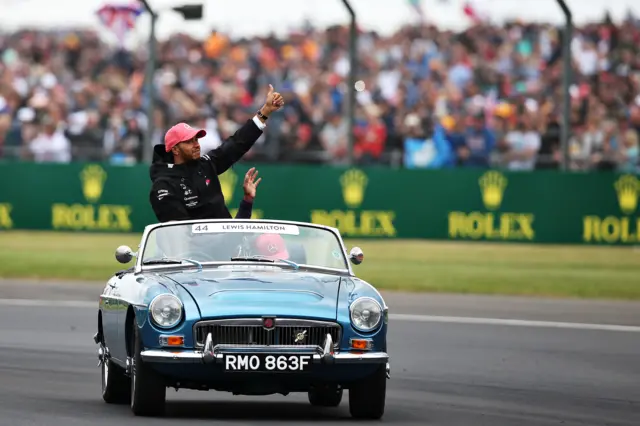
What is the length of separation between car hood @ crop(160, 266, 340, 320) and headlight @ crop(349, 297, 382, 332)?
11 cm

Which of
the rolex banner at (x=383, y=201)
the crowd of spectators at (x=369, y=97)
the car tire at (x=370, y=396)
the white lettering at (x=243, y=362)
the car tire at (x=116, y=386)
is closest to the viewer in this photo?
the white lettering at (x=243, y=362)

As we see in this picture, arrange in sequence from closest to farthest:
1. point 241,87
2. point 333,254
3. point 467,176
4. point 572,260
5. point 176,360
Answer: point 176,360 → point 333,254 → point 572,260 → point 467,176 → point 241,87

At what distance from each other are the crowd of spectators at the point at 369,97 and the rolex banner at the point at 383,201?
71 cm

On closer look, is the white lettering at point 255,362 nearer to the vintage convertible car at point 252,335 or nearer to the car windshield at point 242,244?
the vintage convertible car at point 252,335

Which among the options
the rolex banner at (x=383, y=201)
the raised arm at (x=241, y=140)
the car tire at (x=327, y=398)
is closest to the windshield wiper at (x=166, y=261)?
the car tire at (x=327, y=398)

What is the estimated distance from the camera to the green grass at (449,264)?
20.9 metres

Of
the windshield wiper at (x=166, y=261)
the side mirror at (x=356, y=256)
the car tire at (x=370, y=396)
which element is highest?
the side mirror at (x=356, y=256)

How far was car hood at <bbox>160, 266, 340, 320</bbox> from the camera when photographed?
28.2 ft

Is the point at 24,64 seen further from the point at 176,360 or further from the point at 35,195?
the point at 176,360

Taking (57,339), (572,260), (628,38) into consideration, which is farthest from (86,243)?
(57,339)

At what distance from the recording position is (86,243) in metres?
28.6

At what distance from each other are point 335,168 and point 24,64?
358 inches

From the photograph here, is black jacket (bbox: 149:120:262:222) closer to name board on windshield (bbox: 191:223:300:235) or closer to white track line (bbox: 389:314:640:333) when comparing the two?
name board on windshield (bbox: 191:223:300:235)

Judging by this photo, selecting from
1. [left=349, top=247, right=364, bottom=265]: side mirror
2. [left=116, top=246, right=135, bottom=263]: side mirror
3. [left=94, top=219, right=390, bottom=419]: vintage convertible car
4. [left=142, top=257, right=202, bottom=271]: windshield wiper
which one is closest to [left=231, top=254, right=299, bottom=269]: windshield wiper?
[left=94, top=219, right=390, bottom=419]: vintage convertible car
